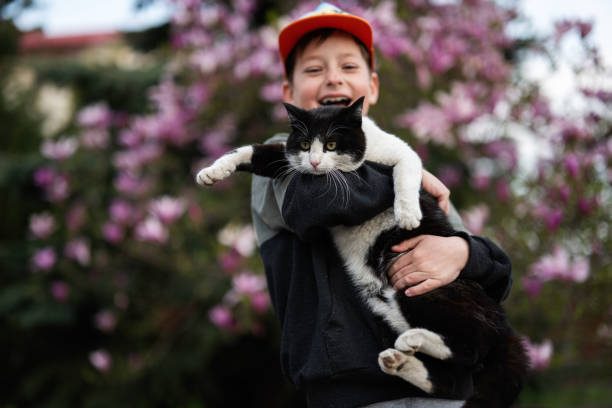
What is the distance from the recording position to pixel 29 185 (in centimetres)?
534

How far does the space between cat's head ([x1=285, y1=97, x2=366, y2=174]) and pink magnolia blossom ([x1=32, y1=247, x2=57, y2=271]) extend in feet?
10.6

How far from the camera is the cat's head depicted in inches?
64.3

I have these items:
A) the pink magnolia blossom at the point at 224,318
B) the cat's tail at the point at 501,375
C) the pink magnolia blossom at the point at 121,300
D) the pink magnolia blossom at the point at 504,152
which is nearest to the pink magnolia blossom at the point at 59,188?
the pink magnolia blossom at the point at 121,300

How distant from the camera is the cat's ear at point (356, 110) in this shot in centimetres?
162

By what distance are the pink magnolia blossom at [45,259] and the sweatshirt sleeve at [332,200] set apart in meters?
3.31

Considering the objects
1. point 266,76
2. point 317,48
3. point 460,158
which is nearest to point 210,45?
point 266,76

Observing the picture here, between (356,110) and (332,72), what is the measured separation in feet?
0.83

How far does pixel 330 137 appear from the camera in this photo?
65.0 inches

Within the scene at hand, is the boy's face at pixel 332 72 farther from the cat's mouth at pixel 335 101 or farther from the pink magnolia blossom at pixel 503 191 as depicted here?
the pink magnolia blossom at pixel 503 191

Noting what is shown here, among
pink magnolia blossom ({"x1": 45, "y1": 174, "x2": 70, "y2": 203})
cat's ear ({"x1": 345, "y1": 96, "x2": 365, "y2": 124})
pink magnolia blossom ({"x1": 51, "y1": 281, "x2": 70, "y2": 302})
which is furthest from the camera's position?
pink magnolia blossom ({"x1": 45, "y1": 174, "x2": 70, "y2": 203})

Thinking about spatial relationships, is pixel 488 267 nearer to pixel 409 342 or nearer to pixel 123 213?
pixel 409 342

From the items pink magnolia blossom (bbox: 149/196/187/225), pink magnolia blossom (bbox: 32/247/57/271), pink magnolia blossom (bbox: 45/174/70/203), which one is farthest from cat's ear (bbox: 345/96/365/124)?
pink magnolia blossom (bbox: 45/174/70/203)

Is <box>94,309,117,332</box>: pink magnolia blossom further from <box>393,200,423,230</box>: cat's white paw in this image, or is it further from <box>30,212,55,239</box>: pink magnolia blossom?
A: <box>393,200,423,230</box>: cat's white paw

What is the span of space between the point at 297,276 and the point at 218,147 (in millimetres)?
2572
